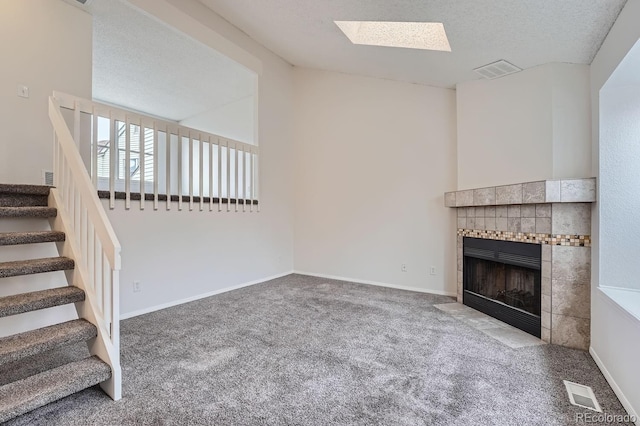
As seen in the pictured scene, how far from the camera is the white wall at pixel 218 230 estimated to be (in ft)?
10.8

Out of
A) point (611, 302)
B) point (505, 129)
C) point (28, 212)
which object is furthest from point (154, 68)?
point (611, 302)

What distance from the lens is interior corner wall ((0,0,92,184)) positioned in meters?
2.91

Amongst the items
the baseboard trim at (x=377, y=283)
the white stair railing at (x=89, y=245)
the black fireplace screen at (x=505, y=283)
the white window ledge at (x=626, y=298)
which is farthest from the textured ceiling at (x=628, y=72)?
the white stair railing at (x=89, y=245)

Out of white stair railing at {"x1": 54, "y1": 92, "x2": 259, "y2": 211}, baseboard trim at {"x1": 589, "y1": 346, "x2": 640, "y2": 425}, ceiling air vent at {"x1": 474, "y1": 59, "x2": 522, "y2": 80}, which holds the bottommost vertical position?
baseboard trim at {"x1": 589, "y1": 346, "x2": 640, "y2": 425}

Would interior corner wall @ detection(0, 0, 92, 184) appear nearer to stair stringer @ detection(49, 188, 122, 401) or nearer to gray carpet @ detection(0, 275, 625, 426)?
stair stringer @ detection(49, 188, 122, 401)

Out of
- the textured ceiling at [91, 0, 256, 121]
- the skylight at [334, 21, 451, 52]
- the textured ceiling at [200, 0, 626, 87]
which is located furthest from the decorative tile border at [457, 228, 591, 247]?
the textured ceiling at [91, 0, 256, 121]

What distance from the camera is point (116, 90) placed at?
6.05 meters

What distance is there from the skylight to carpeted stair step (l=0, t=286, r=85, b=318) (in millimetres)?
3409

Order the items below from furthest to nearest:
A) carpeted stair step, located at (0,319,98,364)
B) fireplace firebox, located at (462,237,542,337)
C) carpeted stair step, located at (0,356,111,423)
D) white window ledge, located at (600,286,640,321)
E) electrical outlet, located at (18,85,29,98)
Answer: electrical outlet, located at (18,85,29,98) → fireplace firebox, located at (462,237,542,337) → white window ledge, located at (600,286,640,321) → carpeted stair step, located at (0,319,98,364) → carpeted stair step, located at (0,356,111,423)

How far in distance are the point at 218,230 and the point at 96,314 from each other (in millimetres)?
2302

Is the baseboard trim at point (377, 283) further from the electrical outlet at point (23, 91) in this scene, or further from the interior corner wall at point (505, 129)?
the electrical outlet at point (23, 91)

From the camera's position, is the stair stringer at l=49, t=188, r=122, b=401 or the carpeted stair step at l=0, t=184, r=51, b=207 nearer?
the stair stringer at l=49, t=188, r=122, b=401

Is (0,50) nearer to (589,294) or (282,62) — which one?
(282,62)

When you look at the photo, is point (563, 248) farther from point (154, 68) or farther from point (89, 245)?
point (154, 68)
